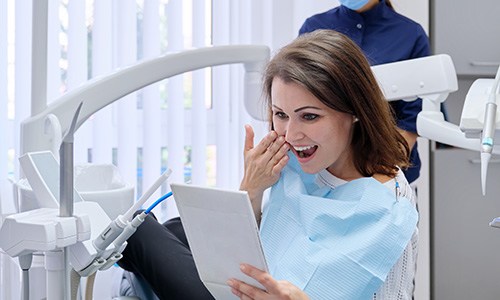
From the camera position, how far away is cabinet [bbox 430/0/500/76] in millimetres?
2914

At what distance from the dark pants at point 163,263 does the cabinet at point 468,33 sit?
1749 mm

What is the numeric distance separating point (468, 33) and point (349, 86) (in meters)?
1.81

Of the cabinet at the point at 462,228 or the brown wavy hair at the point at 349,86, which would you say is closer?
the brown wavy hair at the point at 349,86

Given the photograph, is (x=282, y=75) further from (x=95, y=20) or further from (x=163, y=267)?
(x=95, y=20)

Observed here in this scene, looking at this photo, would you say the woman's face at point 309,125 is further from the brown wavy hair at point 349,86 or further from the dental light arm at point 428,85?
the dental light arm at point 428,85

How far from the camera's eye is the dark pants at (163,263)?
1.51m

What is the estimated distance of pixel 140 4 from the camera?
2.44m

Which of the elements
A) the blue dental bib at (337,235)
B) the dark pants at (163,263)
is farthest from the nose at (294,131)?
the dark pants at (163,263)

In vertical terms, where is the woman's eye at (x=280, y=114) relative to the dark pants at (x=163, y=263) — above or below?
above

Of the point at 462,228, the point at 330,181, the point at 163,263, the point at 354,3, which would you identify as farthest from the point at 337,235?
the point at 462,228

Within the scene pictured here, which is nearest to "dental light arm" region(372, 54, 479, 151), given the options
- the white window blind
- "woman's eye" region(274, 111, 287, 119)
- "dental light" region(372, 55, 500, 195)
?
"dental light" region(372, 55, 500, 195)

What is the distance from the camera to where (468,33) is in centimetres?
293

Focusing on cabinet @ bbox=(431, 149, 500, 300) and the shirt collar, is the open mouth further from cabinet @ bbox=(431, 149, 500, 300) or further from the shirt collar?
cabinet @ bbox=(431, 149, 500, 300)

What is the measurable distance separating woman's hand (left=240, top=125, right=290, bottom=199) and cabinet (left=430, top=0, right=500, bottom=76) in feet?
5.62
